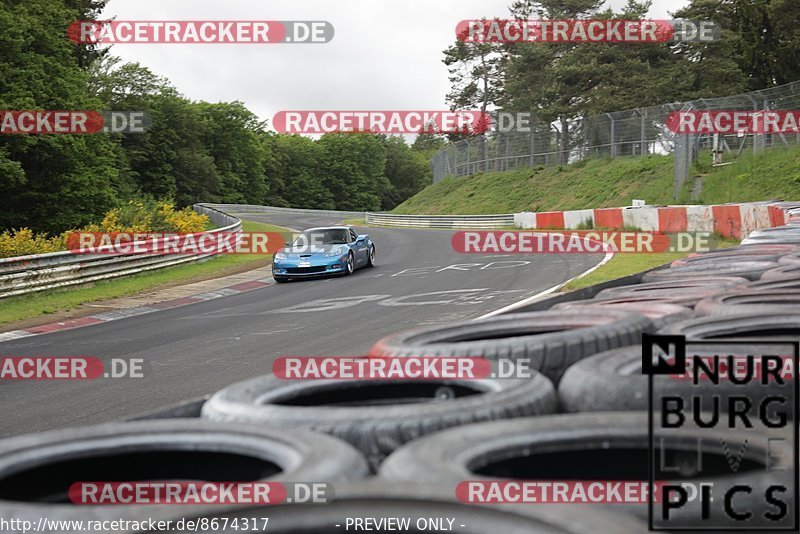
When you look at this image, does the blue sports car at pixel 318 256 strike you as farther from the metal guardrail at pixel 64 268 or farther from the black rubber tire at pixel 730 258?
the black rubber tire at pixel 730 258

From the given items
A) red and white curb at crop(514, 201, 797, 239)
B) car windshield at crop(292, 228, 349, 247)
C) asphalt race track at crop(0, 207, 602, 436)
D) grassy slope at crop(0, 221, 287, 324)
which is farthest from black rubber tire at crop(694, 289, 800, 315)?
car windshield at crop(292, 228, 349, 247)

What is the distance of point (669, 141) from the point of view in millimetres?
40906

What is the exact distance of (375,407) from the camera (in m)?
3.04

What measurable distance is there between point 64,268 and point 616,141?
34.3 m

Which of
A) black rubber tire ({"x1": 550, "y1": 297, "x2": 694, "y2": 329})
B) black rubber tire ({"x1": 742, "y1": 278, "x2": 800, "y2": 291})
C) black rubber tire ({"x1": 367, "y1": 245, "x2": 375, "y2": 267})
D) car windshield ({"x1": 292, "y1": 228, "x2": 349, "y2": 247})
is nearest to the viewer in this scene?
black rubber tire ({"x1": 550, "y1": 297, "x2": 694, "y2": 329})

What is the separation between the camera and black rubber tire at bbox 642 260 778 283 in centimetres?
723

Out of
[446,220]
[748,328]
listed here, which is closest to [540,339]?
[748,328]

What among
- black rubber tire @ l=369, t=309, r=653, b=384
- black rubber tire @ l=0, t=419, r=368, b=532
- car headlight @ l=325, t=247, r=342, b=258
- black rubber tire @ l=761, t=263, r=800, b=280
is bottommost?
car headlight @ l=325, t=247, r=342, b=258

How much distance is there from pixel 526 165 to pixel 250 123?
61.1 m

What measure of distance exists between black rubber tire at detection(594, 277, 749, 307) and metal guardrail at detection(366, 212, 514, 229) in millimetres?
34957

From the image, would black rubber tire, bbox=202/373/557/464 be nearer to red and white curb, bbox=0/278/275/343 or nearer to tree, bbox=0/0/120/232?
red and white curb, bbox=0/278/275/343

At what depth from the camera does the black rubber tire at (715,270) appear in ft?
23.7

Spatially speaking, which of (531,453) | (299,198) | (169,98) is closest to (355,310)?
(531,453)

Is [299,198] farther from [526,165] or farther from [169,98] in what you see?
[526,165]
